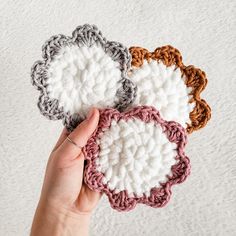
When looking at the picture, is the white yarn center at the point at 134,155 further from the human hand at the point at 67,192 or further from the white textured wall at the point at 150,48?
the white textured wall at the point at 150,48

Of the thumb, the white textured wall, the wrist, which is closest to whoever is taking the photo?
the thumb

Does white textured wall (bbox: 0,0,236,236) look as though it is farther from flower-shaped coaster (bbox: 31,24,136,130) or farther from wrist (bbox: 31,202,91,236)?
flower-shaped coaster (bbox: 31,24,136,130)

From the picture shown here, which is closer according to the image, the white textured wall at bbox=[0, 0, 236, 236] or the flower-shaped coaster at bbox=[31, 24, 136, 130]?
the flower-shaped coaster at bbox=[31, 24, 136, 130]

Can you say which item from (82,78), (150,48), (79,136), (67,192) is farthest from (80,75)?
(150,48)

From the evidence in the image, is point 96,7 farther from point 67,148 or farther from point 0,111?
point 67,148

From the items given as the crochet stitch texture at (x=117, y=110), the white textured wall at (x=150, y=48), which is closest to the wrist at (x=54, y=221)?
the crochet stitch texture at (x=117, y=110)

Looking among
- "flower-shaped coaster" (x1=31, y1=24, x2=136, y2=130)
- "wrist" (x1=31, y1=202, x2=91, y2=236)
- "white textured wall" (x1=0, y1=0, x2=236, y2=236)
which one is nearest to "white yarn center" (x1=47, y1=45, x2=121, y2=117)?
"flower-shaped coaster" (x1=31, y1=24, x2=136, y2=130)
